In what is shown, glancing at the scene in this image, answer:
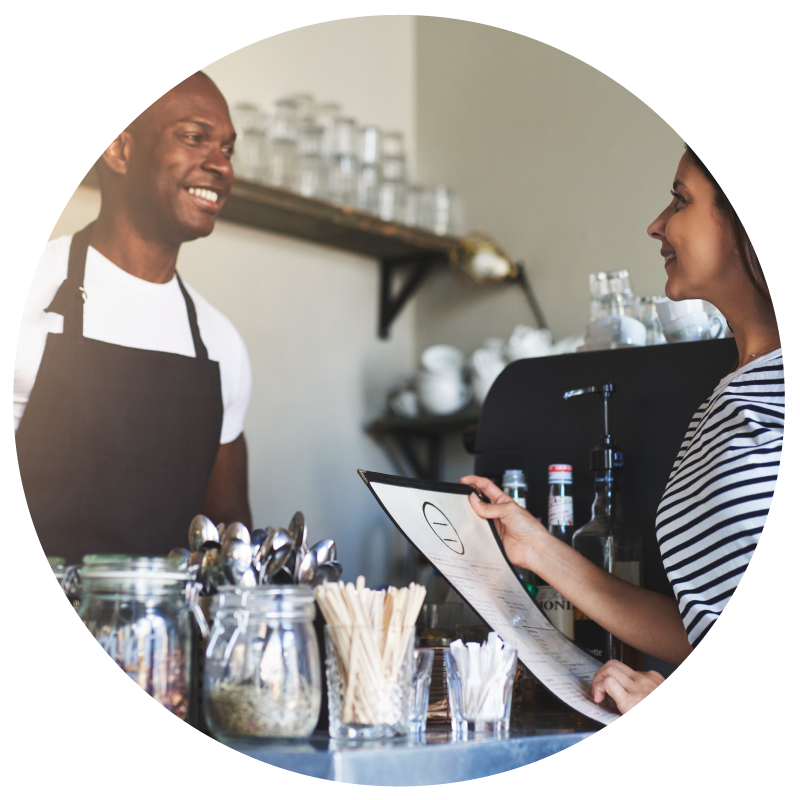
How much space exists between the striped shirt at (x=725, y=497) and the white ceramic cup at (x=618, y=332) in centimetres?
37

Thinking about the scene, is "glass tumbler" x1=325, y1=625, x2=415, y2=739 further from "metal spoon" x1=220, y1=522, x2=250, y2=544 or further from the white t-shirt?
the white t-shirt

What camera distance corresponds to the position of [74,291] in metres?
1.32

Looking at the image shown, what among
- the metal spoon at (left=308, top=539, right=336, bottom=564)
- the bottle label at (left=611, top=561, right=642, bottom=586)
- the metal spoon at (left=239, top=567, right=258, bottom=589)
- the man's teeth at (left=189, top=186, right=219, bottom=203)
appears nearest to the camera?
the metal spoon at (left=239, top=567, right=258, bottom=589)

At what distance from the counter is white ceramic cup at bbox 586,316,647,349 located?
66 cm

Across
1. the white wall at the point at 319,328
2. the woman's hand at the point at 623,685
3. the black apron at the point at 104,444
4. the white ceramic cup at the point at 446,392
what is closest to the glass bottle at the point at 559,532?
the woman's hand at the point at 623,685

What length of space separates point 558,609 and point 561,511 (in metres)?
0.12

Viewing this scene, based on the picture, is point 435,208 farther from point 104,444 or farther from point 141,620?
point 141,620

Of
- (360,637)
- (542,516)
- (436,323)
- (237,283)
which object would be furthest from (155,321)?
(436,323)

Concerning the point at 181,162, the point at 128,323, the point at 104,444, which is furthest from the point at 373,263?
the point at 104,444

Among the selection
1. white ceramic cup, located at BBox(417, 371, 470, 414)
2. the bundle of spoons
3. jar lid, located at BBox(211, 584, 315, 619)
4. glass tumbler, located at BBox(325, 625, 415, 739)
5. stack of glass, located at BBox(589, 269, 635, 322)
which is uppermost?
stack of glass, located at BBox(589, 269, 635, 322)

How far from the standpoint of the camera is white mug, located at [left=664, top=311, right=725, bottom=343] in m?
1.17

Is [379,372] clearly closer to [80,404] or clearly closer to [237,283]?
[237,283]

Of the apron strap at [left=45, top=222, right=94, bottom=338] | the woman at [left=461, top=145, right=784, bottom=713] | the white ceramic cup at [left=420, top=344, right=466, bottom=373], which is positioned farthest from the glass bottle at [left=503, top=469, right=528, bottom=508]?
the white ceramic cup at [left=420, top=344, right=466, bottom=373]

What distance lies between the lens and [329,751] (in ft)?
2.03
